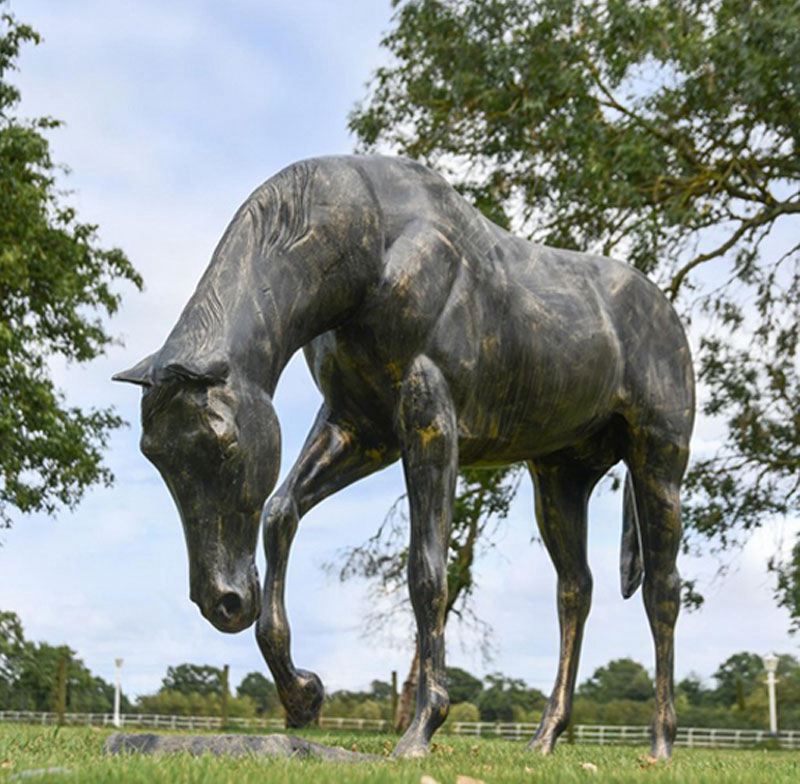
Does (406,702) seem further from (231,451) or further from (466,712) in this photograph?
(231,451)

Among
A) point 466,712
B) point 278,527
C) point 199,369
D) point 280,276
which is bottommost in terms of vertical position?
point 466,712

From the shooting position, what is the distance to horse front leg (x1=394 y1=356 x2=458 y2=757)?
5555mm

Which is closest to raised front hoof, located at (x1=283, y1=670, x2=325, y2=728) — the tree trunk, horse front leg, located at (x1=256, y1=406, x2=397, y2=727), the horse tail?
horse front leg, located at (x1=256, y1=406, x2=397, y2=727)

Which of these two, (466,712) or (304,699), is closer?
(304,699)

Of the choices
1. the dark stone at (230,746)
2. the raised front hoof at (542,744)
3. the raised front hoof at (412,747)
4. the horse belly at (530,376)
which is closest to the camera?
the dark stone at (230,746)

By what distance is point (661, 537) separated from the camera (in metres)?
7.22

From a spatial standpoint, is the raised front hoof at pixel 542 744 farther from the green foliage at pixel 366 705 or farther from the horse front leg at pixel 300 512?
the green foliage at pixel 366 705

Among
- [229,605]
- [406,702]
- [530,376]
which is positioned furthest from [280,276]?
[406,702]

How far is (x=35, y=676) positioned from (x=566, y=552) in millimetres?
23731

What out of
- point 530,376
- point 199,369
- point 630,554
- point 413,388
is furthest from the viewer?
point 630,554

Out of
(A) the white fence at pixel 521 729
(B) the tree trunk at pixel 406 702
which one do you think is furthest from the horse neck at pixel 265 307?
(A) the white fence at pixel 521 729

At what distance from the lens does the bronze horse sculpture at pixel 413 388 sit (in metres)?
4.93

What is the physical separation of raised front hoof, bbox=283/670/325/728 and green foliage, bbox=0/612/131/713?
17.9 metres

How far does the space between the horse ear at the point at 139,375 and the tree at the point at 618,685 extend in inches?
1085
